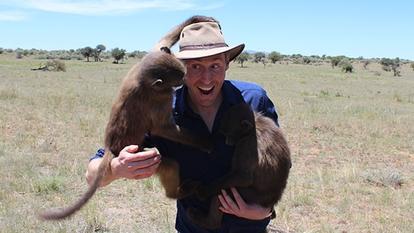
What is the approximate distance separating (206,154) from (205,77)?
62 centimetres

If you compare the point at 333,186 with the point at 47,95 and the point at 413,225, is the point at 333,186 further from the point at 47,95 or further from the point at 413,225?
the point at 47,95

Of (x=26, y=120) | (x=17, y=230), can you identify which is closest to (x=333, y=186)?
(x=17, y=230)

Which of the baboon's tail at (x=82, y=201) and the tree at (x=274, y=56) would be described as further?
the tree at (x=274, y=56)

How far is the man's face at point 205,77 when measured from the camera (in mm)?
3891

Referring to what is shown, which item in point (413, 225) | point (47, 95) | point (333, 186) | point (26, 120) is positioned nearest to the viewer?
point (413, 225)

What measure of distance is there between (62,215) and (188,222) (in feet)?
3.57

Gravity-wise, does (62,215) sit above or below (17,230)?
above

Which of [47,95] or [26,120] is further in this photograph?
[47,95]

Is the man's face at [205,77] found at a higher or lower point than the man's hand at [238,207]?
higher

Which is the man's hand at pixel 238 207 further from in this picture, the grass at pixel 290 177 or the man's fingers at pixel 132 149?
the grass at pixel 290 177

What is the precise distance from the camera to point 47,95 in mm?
23562

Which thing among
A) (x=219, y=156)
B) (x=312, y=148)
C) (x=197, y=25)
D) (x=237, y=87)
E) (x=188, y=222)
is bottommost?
(x=312, y=148)

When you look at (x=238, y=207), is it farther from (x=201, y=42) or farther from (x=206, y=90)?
(x=201, y=42)

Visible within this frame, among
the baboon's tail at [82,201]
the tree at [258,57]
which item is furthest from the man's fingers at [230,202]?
A: the tree at [258,57]
